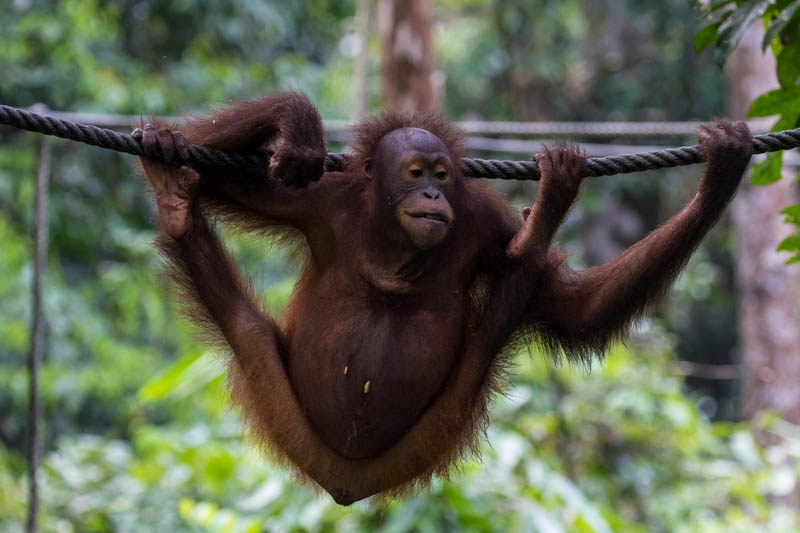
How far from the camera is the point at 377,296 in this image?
3.18 metres

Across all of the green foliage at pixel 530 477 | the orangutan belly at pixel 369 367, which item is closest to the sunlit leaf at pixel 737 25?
the orangutan belly at pixel 369 367

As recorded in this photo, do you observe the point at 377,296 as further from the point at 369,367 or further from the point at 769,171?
the point at 769,171

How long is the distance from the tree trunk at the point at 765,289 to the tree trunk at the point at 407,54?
275cm

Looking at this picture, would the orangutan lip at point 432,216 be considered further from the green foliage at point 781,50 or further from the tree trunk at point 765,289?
the tree trunk at point 765,289

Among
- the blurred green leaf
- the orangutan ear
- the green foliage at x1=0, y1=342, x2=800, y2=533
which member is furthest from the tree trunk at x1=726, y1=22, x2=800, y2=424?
the orangutan ear

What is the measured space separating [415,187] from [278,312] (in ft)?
9.98

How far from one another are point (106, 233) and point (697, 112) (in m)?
9.09

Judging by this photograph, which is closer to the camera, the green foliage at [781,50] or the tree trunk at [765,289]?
the green foliage at [781,50]

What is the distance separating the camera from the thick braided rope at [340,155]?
2746 millimetres

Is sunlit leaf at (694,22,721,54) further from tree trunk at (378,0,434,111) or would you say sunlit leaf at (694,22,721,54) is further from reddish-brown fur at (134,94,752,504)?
tree trunk at (378,0,434,111)

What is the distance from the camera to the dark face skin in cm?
301

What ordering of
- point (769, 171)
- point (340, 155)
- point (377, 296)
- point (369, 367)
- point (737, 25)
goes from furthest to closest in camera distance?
point (340, 155), point (377, 296), point (369, 367), point (769, 171), point (737, 25)

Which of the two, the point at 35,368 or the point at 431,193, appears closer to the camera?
the point at 431,193

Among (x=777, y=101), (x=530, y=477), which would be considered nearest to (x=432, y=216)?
A: (x=777, y=101)
